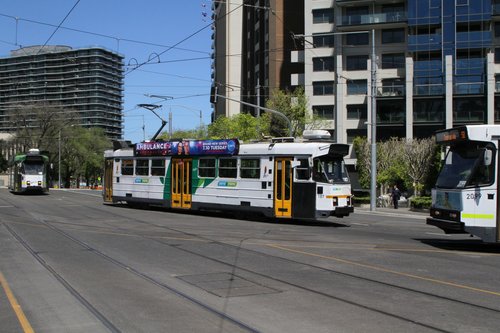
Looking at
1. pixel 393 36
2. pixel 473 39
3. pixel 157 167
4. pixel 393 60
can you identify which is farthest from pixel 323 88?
pixel 157 167

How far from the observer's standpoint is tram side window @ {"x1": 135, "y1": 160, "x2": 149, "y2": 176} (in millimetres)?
26594

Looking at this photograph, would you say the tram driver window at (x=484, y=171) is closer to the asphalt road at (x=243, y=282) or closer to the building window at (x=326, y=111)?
the asphalt road at (x=243, y=282)

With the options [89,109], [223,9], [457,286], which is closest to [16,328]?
[457,286]

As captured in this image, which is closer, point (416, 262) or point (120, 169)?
point (416, 262)

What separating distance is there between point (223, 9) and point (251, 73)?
728 inches

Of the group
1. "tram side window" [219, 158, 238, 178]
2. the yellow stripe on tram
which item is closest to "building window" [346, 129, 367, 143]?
"tram side window" [219, 158, 238, 178]

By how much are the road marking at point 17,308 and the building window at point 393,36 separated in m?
58.4

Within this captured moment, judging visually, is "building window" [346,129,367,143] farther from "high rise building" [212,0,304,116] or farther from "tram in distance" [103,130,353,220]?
"tram in distance" [103,130,353,220]

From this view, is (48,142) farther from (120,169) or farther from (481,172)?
(481,172)

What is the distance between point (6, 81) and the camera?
4225 cm

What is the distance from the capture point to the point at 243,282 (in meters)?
8.83

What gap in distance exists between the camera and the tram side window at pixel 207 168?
23203 mm

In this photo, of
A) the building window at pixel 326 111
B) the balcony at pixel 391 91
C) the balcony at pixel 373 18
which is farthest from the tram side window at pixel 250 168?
the balcony at pixel 373 18

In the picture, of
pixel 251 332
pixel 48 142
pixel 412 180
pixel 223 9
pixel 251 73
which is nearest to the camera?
pixel 251 332
